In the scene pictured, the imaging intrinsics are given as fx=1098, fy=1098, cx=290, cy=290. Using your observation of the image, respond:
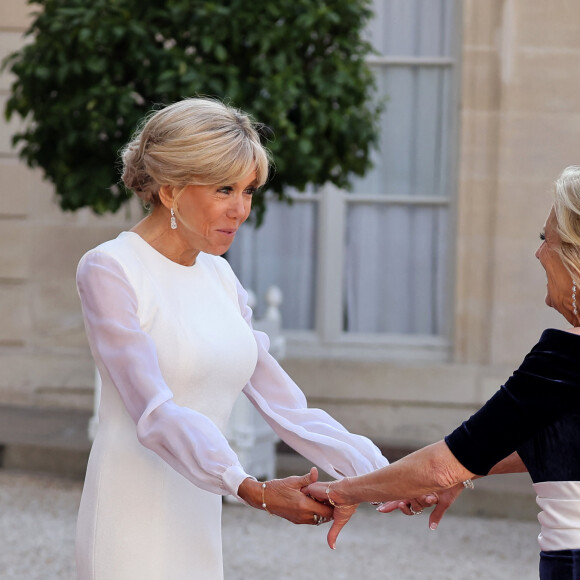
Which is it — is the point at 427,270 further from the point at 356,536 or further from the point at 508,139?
→ the point at 356,536

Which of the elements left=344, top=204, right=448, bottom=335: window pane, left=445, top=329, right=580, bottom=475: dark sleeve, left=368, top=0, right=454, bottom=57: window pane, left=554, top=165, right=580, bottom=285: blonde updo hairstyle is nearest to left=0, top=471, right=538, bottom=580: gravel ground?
left=344, top=204, right=448, bottom=335: window pane

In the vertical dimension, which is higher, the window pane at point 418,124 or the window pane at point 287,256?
the window pane at point 418,124

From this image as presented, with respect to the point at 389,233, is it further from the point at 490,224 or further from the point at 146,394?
the point at 146,394

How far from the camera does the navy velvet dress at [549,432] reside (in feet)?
6.82

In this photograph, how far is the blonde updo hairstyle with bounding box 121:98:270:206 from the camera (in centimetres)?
246

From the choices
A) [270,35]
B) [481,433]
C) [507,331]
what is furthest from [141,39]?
[481,433]

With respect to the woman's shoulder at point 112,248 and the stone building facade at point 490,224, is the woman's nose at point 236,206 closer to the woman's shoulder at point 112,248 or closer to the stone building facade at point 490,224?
the woman's shoulder at point 112,248

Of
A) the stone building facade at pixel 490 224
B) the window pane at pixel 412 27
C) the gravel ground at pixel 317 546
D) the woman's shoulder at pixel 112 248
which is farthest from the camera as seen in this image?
the window pane at pixel 412 27

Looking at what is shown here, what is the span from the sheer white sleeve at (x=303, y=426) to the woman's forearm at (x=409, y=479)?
0.33 feet

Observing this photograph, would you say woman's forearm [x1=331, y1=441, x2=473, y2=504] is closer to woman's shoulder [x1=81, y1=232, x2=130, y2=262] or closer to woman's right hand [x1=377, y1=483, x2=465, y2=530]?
woman's right hand [x1=377, y1=483, x2=465, y2=530]

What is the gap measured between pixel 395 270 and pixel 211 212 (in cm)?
506

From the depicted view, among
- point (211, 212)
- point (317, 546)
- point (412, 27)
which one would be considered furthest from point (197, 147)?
point (412, 27)

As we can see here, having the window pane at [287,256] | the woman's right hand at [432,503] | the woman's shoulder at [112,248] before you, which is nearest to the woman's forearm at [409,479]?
the woman's right hand at [432,503]

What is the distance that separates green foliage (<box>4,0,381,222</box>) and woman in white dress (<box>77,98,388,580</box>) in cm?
259
